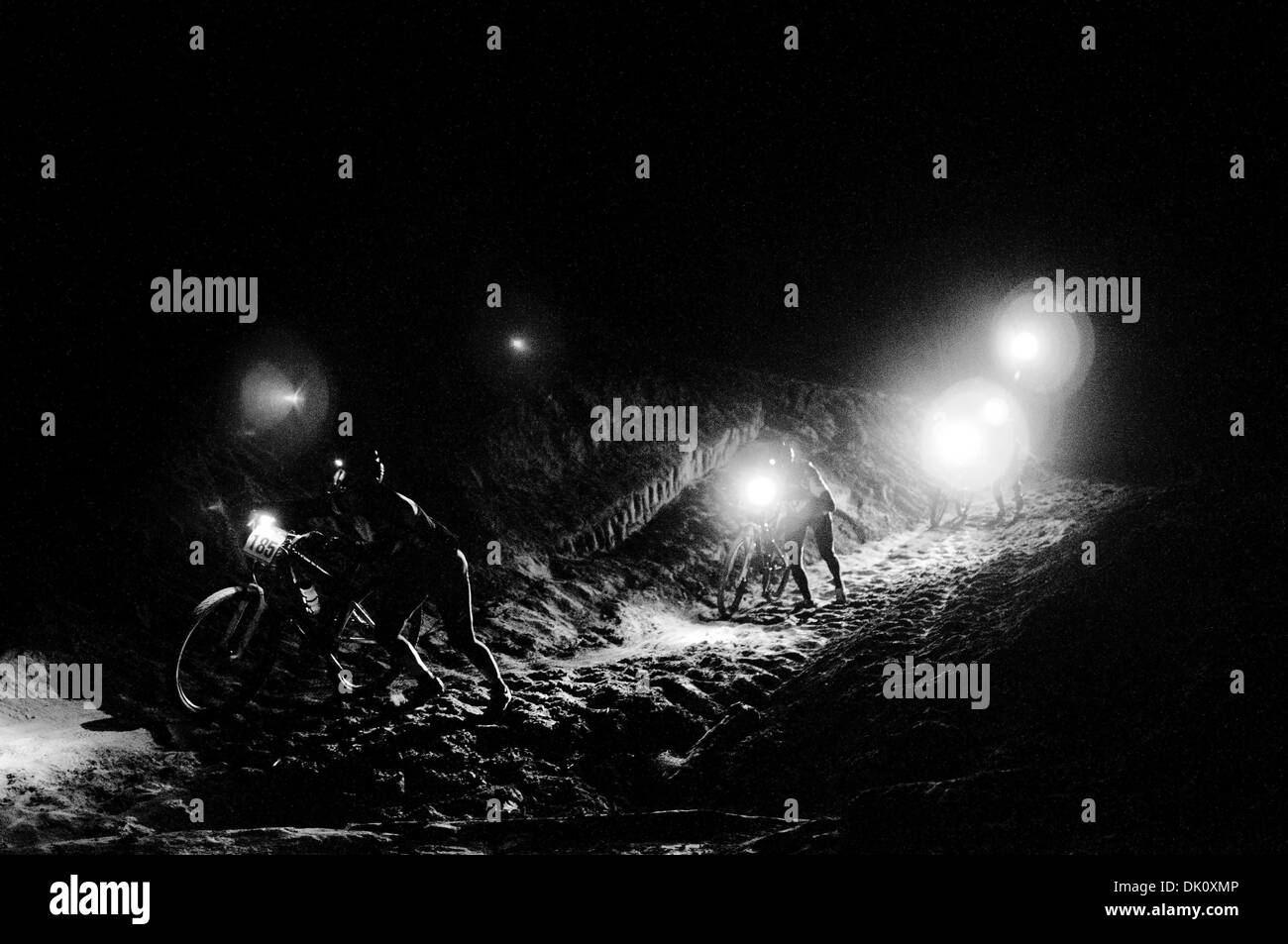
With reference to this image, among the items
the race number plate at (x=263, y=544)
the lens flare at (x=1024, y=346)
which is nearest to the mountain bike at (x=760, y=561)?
the race number plate at (x=263, y=544)

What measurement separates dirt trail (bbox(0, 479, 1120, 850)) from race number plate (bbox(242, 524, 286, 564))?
153 cm

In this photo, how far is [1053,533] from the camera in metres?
10.5

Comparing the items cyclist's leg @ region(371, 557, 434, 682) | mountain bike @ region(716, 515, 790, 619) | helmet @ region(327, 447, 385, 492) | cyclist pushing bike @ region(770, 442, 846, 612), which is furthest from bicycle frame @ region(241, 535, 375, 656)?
cyclist pushing bike @ region(770, 442, 846, 612)

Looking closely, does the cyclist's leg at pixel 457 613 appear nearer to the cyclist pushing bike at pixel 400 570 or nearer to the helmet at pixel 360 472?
the cyclist pushing bike at pixel 400 570

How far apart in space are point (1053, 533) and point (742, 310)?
393 inches

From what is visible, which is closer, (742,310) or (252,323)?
(252,323)

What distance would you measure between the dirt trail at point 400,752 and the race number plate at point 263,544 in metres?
1.53

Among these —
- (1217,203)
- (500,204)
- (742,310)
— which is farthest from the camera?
(742,310)

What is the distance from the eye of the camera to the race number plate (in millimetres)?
5711

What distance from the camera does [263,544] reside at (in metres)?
5.73

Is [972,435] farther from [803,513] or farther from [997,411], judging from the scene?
[803,513]

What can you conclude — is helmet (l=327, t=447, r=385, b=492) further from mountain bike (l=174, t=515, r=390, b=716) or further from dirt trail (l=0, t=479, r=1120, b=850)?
dirt trail (l=0, t=479, r=1120, b=850)

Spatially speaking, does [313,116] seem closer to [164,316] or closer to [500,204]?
[500,204]
